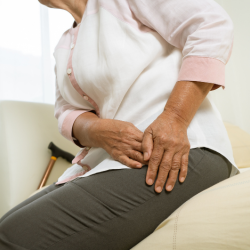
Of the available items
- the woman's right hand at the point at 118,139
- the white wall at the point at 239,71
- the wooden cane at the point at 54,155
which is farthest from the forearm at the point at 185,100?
the white wall at the point at 239,71

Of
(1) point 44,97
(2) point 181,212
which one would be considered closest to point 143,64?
(2) point 181,212

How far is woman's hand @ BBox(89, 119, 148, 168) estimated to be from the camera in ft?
1.86

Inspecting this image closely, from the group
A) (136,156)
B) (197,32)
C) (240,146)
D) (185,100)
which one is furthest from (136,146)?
(240,146)

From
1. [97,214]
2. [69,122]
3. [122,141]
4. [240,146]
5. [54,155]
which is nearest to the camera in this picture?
[97,214]

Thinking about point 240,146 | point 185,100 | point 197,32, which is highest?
point 197,32

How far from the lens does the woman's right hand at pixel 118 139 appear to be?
0.57 meters

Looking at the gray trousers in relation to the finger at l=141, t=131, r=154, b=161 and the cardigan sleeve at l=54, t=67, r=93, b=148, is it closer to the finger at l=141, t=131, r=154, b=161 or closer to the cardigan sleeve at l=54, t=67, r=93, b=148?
the finger at l=141, t=131, r=154, b=161

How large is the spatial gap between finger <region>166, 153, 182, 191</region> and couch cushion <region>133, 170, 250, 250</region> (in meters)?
0.06

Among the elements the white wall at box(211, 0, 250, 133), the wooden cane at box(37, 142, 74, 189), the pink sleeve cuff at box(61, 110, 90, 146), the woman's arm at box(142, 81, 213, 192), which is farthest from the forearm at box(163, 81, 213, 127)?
the white wall at box(211, 0, 250, 133)

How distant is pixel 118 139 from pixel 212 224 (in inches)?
12.1

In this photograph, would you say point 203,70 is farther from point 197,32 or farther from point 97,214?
point 97,214

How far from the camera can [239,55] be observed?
1.82 metres

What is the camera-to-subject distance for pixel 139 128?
0.64 m

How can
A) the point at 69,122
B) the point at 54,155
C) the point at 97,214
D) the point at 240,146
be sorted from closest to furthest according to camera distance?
the point at 97,214 < the point at 69,122 < the point at 240,146 < the point at 54,155
